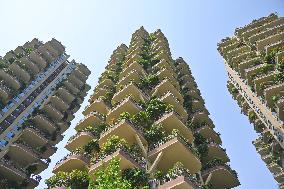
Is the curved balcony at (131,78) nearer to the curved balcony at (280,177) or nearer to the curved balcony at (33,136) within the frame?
the curved balcony at (33,136)

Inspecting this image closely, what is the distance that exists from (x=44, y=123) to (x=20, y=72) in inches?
372

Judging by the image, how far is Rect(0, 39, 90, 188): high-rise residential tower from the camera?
1834 inches

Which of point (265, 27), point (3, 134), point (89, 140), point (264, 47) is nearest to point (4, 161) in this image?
point (3, 134)

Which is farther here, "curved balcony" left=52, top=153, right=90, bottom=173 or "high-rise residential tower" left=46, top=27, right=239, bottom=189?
"curved balcony" left=52, top=153, right=90, bottom=173

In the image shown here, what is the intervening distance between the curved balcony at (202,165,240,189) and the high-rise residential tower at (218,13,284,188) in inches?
256

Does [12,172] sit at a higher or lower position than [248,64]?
lower

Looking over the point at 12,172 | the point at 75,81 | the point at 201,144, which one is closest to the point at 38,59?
the point at 75,81

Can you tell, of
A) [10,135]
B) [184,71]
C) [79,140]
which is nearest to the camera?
[79,140]

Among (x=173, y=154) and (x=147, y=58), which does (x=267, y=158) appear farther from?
(x=173, y=154)

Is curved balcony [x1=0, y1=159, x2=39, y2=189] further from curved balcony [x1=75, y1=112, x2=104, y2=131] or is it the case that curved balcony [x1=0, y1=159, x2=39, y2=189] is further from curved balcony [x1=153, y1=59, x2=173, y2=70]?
curved balcony [x1=153, y1=59, x2=173, y2=70]

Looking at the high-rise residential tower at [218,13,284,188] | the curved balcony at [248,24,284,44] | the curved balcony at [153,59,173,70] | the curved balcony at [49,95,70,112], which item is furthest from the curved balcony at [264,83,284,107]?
Answer: the curved balcony at [49,95,70,112]

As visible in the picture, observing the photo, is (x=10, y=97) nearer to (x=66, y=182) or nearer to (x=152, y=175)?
(x=66, y=182)

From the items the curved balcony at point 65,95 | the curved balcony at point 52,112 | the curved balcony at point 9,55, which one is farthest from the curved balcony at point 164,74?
the curved balcony at point 9,55

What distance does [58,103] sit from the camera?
59812mm
